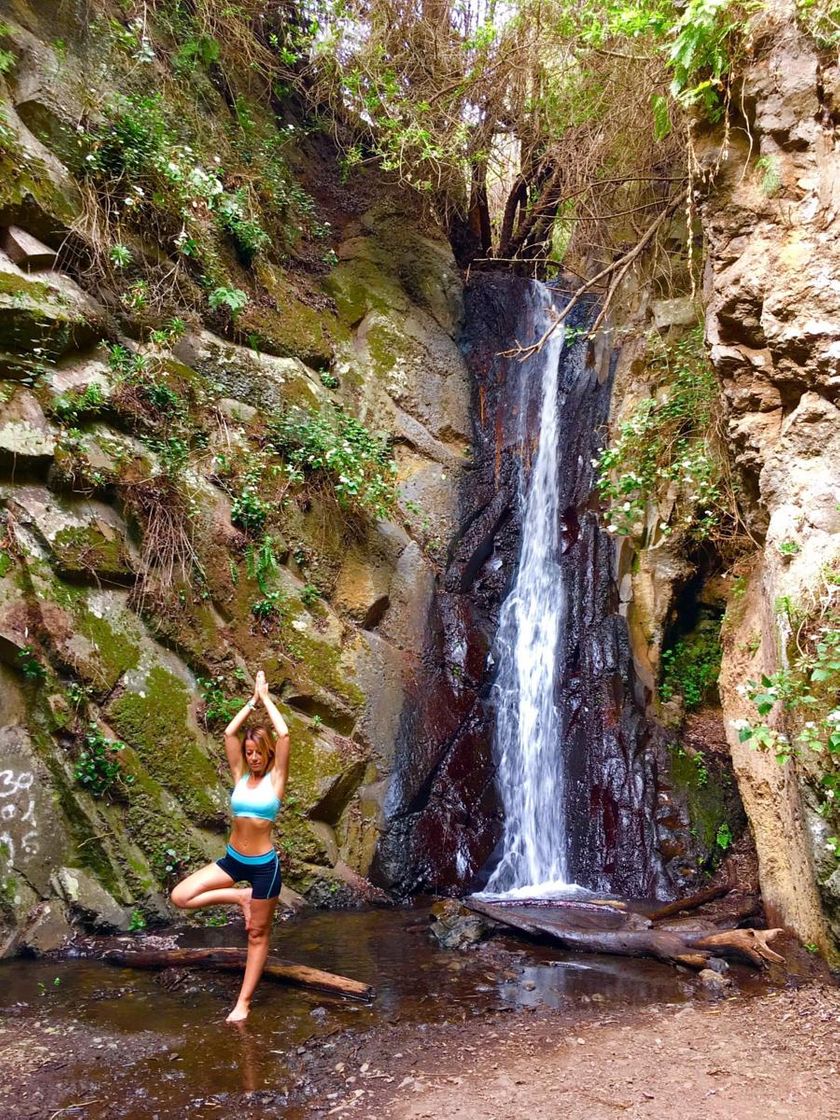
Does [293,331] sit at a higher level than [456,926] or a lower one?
higher

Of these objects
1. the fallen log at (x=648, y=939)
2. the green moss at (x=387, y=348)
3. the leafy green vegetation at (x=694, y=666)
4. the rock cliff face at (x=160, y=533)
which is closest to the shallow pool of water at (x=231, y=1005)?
the fallen log at (x=648, y=939)

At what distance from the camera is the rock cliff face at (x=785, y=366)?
4.54m

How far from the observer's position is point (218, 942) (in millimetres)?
5215

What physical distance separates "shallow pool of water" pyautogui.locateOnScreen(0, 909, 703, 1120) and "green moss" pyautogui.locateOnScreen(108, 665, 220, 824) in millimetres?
1051

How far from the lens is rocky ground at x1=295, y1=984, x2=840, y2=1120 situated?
2918 millimetres

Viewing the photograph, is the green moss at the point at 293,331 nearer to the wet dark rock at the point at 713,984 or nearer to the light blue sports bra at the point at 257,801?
the light blue sports bra at the point at 257,801

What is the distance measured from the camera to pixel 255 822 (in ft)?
12.6

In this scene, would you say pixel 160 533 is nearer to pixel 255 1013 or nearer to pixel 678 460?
pixel 255 1013

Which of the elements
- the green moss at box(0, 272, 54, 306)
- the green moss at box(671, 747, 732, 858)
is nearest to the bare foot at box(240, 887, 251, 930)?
the green moss at box(671, 747, 732, 858)

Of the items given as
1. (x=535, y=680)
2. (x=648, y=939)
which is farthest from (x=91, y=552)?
(x=648, y=939)

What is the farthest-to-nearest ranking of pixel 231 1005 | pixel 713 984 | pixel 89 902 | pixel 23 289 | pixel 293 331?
pixel 293 331 → pixel 23 289 → pixel 89 902 → pixel 713 984 → pixel 231 1005

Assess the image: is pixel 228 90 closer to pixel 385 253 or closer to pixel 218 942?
pixel 385 253

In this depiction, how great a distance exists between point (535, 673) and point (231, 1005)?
540 centimetres

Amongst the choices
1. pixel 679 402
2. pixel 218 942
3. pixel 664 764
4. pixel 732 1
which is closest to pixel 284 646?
pixel 218 942
